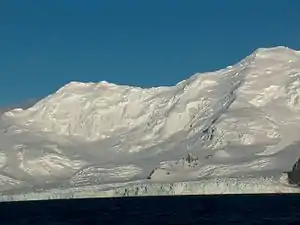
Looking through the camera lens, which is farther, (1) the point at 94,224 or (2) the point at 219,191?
(2) the point at 219,191

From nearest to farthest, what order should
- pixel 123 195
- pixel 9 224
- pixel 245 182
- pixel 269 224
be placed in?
pixel 269 224
pixel 9 224
pixel 245 182
pixel 123 195

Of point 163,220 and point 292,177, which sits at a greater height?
point 292,177

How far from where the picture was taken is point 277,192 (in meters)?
188

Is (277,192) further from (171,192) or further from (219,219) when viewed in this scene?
(219,219)

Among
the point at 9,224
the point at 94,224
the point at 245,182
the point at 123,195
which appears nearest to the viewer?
the point at 94,224

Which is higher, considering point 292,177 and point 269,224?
point 292,177

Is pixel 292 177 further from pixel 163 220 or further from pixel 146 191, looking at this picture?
pixel 163 220

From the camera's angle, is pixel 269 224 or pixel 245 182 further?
pixel 245 182

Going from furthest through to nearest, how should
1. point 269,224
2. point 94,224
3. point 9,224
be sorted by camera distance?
point 9,224 < point 94,224 < point 269,224

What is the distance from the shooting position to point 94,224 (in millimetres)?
88562

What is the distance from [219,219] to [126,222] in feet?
39.1

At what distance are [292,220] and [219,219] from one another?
1014 cm

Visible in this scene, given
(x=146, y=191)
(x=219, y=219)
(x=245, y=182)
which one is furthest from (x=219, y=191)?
(x=219, y=219)

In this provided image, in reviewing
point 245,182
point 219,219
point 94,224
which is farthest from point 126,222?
point 245,182
